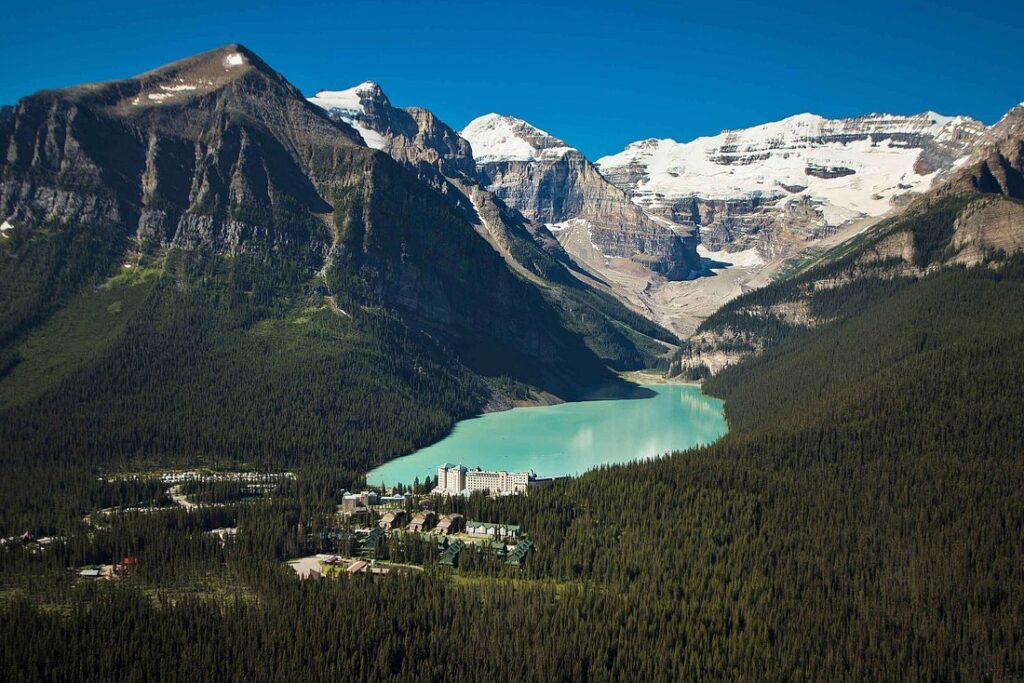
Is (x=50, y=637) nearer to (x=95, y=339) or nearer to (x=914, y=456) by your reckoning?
(x=914, y=456)

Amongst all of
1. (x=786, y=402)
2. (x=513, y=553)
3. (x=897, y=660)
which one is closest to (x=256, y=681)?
(x=513, y=553)

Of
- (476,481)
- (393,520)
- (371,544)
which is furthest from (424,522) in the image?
(476,481)

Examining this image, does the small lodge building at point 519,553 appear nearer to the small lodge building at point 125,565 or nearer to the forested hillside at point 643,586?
the forested hillside at point 643,586

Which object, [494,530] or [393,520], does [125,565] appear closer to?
[393,520]

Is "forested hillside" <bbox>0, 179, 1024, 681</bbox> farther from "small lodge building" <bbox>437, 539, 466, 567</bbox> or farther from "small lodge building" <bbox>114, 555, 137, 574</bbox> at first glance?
"small lodge building" <bbox>114, 555, 137, 574</bbox>

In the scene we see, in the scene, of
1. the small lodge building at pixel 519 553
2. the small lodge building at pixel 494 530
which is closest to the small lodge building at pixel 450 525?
the small lodge building at pixel 494 530

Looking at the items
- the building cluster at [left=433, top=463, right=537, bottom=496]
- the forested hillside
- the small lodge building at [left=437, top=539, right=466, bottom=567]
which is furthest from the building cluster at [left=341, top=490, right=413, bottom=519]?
the small lodge building at [left=437, top=539, right=466, bottom=567]
